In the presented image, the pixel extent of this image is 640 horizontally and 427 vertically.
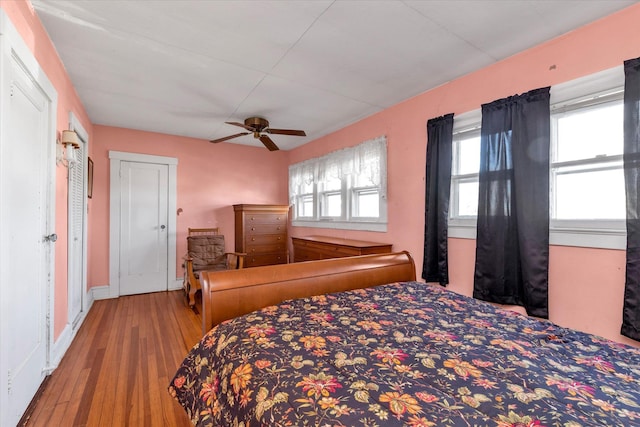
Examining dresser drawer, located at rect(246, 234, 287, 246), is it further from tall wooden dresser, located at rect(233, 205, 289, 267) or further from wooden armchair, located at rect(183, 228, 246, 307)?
wooden armchair, located at rect(183, 228, 246, 307)

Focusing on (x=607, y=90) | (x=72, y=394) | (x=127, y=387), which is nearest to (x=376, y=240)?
(x=607, y=90)

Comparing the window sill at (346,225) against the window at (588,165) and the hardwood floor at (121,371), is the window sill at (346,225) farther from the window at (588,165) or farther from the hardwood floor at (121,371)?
the hardwood floor at (121,371)

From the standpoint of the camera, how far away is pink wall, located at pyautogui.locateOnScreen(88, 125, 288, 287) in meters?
4.11

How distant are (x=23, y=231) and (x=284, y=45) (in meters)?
2.14

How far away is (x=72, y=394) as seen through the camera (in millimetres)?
1939

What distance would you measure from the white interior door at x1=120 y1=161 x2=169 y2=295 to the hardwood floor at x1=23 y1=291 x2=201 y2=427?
2.69 feet

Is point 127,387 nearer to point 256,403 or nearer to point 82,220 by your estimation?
point 256,403

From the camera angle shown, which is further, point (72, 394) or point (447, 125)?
point (447, 125)

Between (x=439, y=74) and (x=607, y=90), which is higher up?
(x=439, y=74)

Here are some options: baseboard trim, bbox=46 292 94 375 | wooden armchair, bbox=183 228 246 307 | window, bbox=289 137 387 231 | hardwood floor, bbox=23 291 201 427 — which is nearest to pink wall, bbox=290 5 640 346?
window, bbox=289 137 387 231

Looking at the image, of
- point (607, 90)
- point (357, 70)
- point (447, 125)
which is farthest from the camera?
point (447, 125)

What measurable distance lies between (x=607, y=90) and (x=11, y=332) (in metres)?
4.00

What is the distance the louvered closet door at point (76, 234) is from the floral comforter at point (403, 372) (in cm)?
225

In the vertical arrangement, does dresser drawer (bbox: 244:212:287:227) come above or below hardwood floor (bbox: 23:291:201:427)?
above
